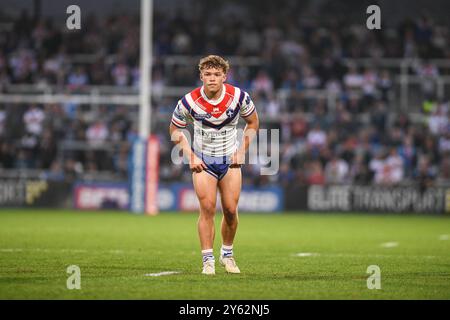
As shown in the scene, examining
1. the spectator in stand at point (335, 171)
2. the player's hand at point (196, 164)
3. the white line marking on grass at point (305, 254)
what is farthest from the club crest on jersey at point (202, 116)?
the spectator in stand at point (335, 171)

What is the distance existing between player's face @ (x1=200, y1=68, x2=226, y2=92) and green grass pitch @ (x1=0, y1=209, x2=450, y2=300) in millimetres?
2071

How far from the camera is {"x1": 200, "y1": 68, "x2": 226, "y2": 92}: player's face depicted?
10.3 meters

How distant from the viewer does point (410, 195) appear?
88.1 ft

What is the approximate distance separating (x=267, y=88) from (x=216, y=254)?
58.3 ft

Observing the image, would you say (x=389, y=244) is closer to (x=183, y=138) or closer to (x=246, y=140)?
(x=246, y=140)

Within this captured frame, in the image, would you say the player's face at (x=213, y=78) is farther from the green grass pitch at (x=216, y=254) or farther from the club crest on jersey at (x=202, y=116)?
the green grass pitch at (x=216, y=254)

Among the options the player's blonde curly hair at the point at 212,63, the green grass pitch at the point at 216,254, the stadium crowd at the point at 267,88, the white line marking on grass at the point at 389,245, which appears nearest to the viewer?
the green grass pitch at the point at 216,254

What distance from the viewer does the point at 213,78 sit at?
10.3 meters

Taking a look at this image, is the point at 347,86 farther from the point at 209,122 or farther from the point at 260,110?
the point at 209,122

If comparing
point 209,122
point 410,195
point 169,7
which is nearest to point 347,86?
point 410,195

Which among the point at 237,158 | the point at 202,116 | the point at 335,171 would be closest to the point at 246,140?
the point at 237,158

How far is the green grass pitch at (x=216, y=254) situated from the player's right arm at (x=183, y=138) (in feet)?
3.98

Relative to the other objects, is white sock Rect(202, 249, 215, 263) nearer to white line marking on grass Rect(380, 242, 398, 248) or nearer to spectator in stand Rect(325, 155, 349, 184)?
white line marking on grass Rect(380, 242, 398, 248)

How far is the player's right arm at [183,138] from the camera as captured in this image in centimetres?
1047
